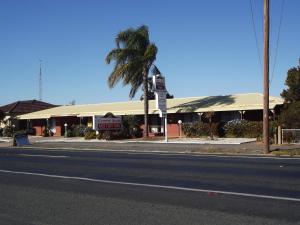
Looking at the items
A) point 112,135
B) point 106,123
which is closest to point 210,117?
point 112,135

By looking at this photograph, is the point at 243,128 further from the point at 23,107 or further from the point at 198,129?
the point at 23,107

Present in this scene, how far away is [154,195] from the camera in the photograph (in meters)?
10.4

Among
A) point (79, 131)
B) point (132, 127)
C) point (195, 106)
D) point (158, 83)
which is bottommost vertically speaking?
point (79, 131)

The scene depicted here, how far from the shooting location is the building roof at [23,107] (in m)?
59.8

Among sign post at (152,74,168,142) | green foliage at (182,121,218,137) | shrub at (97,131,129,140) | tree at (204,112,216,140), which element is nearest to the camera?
sign post at (152,74,168,142)

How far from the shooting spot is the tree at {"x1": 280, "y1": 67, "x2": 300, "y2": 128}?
28438 millimetres

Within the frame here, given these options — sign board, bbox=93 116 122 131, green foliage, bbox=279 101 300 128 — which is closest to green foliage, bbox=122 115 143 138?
sign board, bbox=93 116 122 131

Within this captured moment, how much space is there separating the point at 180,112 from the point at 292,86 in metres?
10.3

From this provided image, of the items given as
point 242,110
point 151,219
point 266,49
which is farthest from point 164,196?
point 242,110

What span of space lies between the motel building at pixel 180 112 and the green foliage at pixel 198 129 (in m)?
1.30

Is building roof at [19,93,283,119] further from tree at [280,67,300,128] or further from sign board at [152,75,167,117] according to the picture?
sign board at [152,75,167,117]

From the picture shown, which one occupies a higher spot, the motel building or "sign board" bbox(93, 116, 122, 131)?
the motel building

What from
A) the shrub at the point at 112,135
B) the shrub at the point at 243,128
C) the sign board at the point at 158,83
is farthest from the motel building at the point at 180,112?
the sign board at the point at 158,83

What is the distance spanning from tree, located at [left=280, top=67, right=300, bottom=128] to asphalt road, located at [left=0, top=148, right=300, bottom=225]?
41.9 feet
